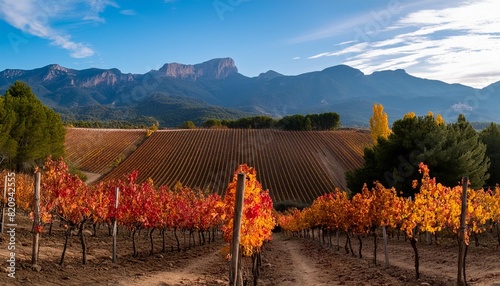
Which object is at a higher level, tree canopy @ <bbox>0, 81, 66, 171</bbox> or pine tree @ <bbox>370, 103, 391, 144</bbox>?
pine tree @ <bbox>370, 103, 391, 144</bbox>

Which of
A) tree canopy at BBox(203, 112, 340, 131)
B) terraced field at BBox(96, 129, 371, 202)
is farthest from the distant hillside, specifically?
tree canopy at BBox(203, 112, 340, 131)

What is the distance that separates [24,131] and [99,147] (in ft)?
150

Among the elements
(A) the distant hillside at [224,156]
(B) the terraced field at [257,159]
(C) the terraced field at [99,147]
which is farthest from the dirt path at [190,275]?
(C) the terraced field at [99,147]

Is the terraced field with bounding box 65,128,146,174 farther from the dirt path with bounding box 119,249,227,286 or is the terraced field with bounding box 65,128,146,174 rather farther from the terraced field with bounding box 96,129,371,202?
the dirt path with bounding box 119,249,227,286

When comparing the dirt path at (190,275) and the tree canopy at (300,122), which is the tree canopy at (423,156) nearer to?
the dirt path at (190,275)

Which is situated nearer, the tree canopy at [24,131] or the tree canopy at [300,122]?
the tree canopy at [24,131]

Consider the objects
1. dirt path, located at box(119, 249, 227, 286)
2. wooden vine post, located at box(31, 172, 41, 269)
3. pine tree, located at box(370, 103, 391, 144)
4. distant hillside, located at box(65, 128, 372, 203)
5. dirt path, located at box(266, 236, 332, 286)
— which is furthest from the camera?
pine tree, located at box(370, 103, 391, 144)

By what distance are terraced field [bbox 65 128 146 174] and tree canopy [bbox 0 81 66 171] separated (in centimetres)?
2408

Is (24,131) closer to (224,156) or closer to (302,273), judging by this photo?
(302,273)

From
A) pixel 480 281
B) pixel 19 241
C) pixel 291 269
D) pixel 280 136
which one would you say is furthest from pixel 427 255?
pixel 280 136

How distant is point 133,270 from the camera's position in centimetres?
1555

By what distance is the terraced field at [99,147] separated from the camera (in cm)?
7388

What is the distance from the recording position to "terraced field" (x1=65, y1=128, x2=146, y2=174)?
73.9 meters

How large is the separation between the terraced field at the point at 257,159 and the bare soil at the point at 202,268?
36000mm
